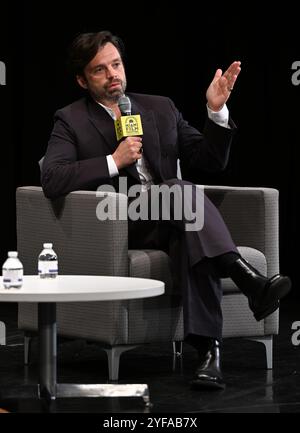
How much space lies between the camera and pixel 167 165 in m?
3.91

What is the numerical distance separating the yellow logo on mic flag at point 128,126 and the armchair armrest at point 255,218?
502 millimetres

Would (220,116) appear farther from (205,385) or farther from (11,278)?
(11,278)

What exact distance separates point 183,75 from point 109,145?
2101 millimetres

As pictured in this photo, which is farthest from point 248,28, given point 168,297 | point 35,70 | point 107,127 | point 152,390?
point 152,390

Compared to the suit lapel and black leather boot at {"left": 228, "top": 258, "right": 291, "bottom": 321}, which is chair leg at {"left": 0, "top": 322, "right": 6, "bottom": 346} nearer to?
the suit lapel

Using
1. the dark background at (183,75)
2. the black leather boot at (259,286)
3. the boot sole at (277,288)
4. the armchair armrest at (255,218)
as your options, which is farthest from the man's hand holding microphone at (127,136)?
the dark background at (183,75)

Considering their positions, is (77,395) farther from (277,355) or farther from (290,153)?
(290,153)

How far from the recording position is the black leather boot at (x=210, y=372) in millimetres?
3326

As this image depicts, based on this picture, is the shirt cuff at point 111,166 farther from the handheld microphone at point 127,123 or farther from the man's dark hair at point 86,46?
the man's dark hair at point 86,46

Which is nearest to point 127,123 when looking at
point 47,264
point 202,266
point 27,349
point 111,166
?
point 111,166

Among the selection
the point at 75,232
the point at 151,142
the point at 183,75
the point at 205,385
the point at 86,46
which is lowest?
the point at 205,385

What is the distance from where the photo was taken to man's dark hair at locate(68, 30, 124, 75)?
12.8 feet

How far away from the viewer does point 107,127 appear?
3.84 meters

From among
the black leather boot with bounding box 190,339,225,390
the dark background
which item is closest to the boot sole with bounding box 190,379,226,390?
the black leather boot with bounding box 190,339,225,390
